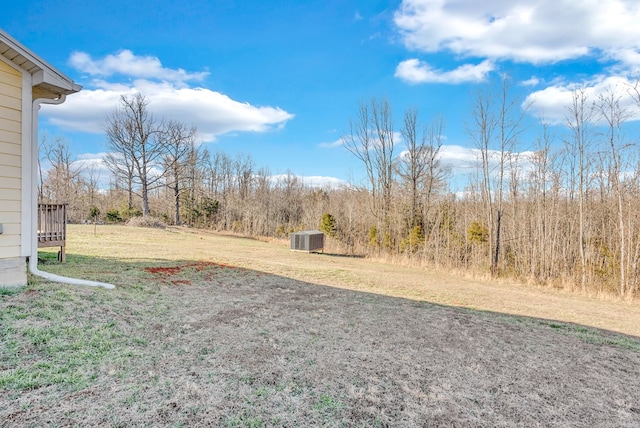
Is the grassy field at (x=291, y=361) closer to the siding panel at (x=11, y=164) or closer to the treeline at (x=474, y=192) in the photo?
the siding panel at (x=11, y=164)

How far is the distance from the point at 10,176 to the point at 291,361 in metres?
4.11

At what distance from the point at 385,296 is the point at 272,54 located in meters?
8.35

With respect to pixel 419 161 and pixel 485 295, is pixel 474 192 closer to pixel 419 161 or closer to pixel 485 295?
pixel 419 161

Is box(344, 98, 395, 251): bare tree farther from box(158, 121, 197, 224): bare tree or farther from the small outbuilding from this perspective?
box(158, 121, 197, 224): bare tree

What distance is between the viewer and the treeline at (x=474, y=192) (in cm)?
955

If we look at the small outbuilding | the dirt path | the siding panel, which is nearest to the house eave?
the siding panel

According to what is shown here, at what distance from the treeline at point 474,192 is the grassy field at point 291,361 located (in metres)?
5.40

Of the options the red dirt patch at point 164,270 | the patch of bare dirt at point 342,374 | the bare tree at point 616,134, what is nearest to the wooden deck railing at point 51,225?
the red dirt patch at point 164,270

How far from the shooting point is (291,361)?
9.70 feet

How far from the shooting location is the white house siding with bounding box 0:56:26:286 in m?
3.95

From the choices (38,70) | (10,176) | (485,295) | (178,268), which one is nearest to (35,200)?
(10,176)

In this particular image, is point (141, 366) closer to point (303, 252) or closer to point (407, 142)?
point (303, 252)

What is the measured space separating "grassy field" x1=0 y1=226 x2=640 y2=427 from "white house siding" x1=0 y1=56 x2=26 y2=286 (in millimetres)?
379

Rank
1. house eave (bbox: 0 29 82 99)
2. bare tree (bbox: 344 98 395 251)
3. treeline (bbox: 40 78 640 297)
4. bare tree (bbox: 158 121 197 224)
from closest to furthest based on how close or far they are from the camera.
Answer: house eave (bbox: 0 29 82 99)
treeline (bbox: 40 78 640 297)
bare tree (bbox: 344 98 395 251)
bare tree (bbox: 158 121 197 224)
